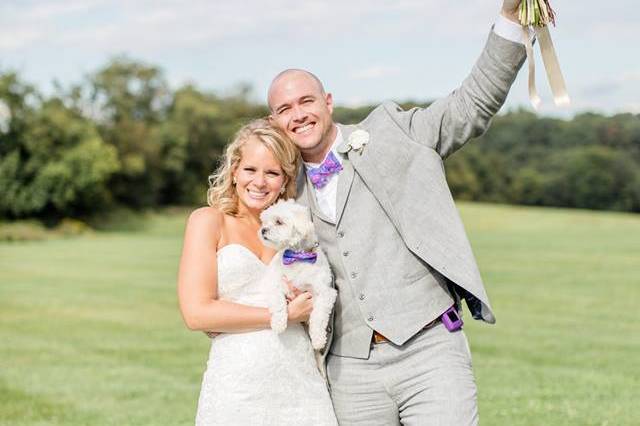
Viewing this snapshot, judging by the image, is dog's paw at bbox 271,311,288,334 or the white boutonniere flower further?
the white boutonniere flower

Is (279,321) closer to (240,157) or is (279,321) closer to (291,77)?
(240,157)

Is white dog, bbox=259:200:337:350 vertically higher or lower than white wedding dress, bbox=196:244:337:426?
higher

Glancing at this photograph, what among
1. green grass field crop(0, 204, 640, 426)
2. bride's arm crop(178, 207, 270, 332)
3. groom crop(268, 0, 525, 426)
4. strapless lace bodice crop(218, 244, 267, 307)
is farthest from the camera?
green grass field crop(0, 204, 640, 426)

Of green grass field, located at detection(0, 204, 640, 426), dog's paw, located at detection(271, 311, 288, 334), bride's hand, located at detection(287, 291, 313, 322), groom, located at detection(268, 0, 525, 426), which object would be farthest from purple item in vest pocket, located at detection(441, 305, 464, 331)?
green grass field, located at detection(0, 204, 640, 426)

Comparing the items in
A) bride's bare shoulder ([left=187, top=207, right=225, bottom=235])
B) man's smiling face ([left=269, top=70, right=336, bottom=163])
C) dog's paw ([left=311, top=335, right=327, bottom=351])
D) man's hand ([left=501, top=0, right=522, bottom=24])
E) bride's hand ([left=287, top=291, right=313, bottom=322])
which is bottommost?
dog's paw ([left=311, top=335, right=327, bottom=351])

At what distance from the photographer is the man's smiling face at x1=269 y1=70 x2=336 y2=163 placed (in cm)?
→ 454

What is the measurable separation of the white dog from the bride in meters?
0.07

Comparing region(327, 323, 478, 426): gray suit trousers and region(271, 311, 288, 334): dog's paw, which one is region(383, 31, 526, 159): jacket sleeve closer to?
region(327, 323, 478, 426): gray suit trousers

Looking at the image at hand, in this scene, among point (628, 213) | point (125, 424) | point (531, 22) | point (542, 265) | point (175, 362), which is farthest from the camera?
point (628, 213)

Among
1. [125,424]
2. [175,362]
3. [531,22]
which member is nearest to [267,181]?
[531,22]

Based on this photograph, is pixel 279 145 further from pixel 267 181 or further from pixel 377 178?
pixel 377 178

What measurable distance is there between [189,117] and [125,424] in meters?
64.5

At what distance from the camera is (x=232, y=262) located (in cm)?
451

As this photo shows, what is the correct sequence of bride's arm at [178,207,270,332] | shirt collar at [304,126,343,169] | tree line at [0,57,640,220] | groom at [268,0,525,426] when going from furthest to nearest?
tree line at [0,57,640,220] → shirt collar at [304,126,343,169] → bride's arm at [178,207,270,332] → groom at [268,0,525,426]
